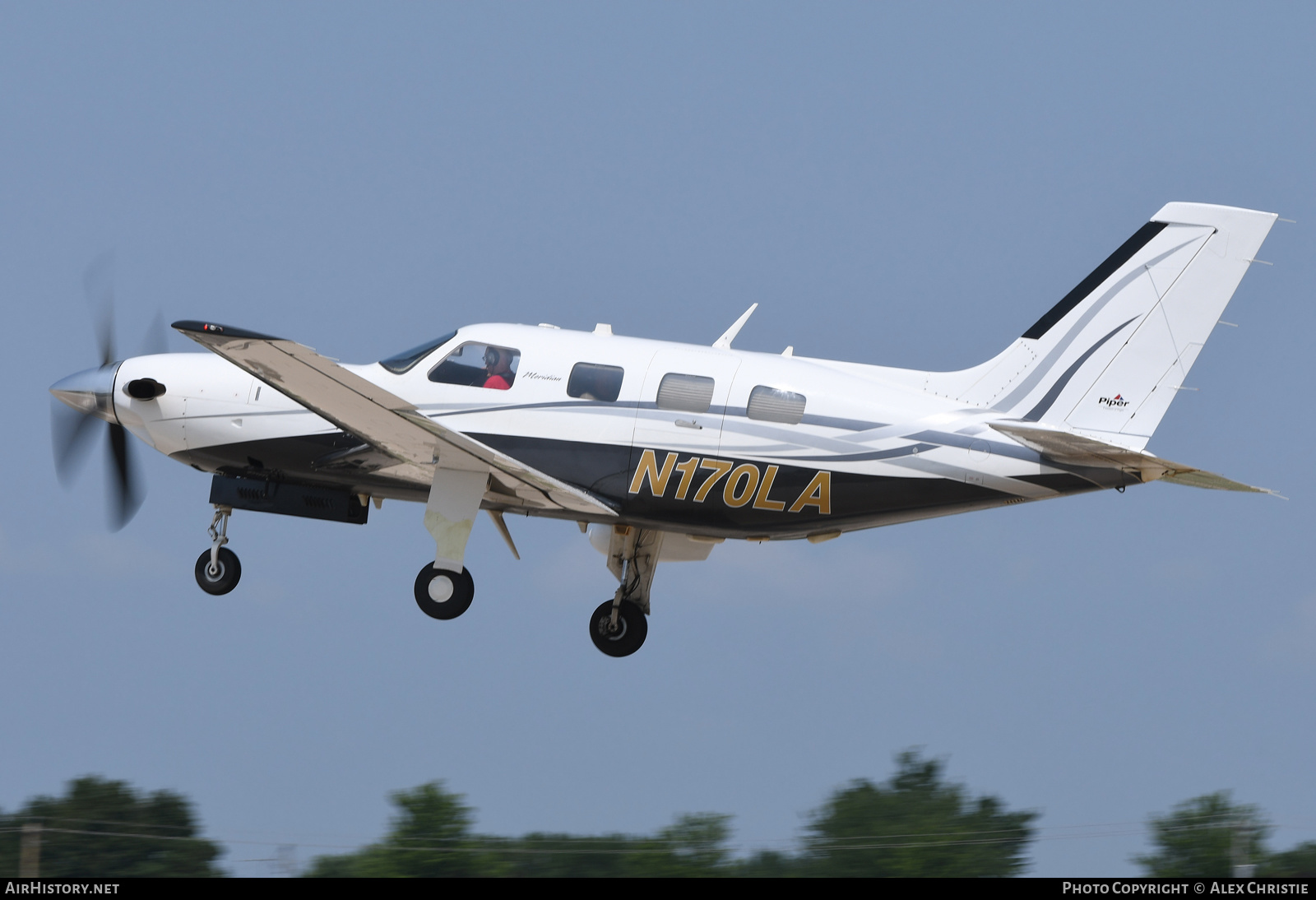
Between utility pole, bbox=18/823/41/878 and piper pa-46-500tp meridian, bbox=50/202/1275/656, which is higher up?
piper pa-46-500tp meridian, bbox=50/202/1275/656

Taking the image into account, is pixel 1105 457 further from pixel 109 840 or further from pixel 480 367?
pixel 109 840

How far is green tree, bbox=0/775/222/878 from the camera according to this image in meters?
21.2

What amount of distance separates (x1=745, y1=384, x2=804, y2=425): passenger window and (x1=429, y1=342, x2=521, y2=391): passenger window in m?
2.96

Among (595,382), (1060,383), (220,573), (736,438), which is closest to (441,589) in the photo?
(595,382)

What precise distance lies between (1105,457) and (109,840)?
55.8 ft

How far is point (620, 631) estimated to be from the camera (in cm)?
1917

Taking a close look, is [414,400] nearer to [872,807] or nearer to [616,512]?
[616,512]

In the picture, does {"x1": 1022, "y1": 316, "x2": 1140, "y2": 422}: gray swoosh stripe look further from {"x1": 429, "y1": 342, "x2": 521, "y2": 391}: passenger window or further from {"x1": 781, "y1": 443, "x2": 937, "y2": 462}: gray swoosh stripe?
{"x1": 429, "y1": 342, "x2": 521, "y2": 391}: passenger window

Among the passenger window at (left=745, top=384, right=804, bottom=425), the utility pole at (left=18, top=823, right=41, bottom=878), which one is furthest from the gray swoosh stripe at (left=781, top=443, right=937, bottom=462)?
the utility pole at (left=18, top=823, right=41, bottom=878)
